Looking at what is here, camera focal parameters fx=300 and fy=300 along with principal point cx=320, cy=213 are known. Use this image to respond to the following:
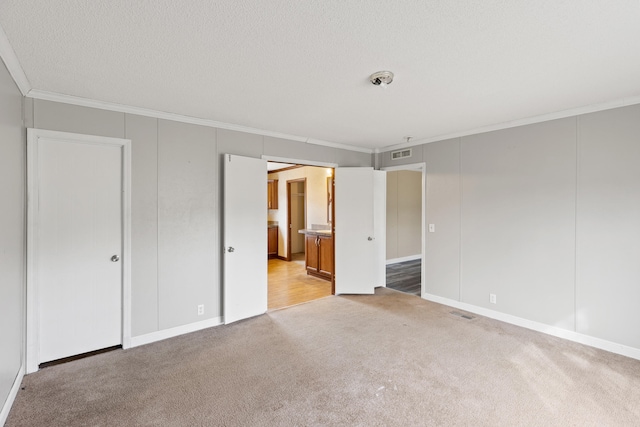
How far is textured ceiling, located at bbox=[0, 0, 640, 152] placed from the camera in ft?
5.13

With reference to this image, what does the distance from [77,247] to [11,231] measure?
68 cm

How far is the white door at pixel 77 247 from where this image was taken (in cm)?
264

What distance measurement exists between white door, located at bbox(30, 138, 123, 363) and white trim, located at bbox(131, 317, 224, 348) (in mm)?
179

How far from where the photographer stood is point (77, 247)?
2.78 meters

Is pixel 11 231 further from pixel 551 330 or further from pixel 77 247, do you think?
pixel 551 330

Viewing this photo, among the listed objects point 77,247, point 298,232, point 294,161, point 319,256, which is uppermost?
point 294,161

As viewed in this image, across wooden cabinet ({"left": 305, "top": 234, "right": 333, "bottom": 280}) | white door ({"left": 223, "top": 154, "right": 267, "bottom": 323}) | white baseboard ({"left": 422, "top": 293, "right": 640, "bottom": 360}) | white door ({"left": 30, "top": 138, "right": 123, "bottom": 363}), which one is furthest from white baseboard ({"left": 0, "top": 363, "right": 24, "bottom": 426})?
white baseboard ({"left": 422, "top": 293, "right": 640, "bottom": 360})

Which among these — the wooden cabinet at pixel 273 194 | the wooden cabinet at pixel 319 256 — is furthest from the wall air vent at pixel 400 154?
the wooden cabinet at pixel 273 194

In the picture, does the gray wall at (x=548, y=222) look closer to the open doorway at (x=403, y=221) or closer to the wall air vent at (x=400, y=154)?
the wall air vent at (x=400, y=154)

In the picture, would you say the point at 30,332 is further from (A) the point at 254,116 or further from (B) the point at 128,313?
(A) the point at 254,116

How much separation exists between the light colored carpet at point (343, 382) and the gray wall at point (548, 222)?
1.42ft

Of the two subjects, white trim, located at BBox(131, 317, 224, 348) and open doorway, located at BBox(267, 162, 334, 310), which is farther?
open doorway, located at BBox(267, 162, 334, 310)

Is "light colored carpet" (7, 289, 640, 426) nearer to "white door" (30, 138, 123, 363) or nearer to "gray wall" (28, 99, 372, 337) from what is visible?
"white door" (30, 138, 123, 363)

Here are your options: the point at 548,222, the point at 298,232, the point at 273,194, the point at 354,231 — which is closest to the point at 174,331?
the point at 354,231
